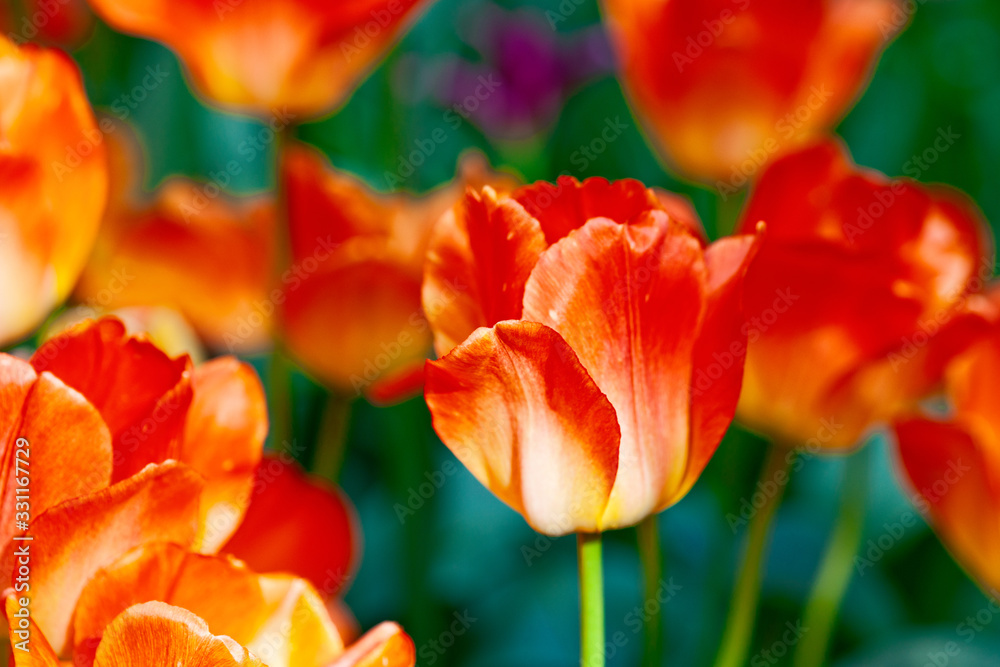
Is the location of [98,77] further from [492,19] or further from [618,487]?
[618,487]

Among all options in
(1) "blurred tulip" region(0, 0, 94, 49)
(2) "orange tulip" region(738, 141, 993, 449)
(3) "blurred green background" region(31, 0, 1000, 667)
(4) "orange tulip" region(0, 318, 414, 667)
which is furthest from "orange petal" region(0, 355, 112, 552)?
(1) "blurred tulip" region(0, 0, 94, 49)

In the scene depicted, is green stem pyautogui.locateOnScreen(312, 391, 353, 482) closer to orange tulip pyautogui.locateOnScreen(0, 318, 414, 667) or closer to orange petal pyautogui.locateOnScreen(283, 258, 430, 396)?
orange petal pyautogui.locateOnScreen(283, 258, 430, 396)

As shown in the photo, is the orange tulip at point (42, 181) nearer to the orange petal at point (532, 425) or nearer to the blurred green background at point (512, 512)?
the orange petal at point (532, 425)

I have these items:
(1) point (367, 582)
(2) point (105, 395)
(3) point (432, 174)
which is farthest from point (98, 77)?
(2) point (105, 395)

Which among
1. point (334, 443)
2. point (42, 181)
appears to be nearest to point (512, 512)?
point (334, 443)

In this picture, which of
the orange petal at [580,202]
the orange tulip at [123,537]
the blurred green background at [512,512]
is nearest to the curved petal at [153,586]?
the orange tulip at [123,537]

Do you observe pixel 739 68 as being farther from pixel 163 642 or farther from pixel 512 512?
pixel 163 642

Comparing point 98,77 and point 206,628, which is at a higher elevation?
point 206,628
